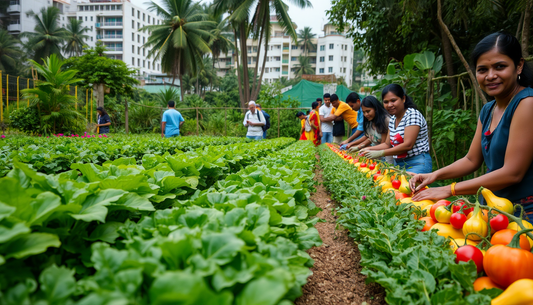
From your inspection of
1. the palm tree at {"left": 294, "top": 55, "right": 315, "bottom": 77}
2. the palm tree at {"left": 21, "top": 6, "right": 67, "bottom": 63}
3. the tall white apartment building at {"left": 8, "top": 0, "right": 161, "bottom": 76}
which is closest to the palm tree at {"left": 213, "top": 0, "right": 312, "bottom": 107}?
the palm tree at {"left": 21, "top": 6, "right": 67, "bottom": 63}

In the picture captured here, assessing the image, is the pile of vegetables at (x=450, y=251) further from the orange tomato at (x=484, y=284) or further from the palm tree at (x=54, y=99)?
the palm tree at (x=54, y=99)

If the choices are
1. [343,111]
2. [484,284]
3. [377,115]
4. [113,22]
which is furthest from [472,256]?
[113,22]

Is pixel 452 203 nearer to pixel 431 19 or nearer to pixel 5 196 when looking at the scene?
pixel 5 196

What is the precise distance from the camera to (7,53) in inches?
1686

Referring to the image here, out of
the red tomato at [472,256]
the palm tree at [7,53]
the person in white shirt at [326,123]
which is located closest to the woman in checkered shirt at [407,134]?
the red tomato at [472,256]

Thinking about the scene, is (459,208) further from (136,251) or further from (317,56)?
(317,56)

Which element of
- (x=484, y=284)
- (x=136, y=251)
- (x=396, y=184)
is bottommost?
(x=484, y=284)

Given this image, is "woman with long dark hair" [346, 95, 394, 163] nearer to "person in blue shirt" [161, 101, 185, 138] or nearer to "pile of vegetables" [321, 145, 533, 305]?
"pile of vegetables" [321, 145, 533, 305]

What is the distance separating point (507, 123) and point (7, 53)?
2267 inches

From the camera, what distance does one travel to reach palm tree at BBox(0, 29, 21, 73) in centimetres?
4184

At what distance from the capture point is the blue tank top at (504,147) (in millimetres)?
1948

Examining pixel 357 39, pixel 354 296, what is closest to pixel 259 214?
pixel 354 296

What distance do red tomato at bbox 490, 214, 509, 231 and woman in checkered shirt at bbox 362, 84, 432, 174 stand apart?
2.13 meters

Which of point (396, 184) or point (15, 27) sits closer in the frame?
point (396, 184)
